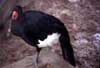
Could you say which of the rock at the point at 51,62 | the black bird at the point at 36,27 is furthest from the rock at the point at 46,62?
the black bird at the point at 36,27

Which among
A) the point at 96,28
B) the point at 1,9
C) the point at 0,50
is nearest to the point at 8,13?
the point at 1,9

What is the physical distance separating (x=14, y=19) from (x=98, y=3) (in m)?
2.42

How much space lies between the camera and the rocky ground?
4382 millimetres

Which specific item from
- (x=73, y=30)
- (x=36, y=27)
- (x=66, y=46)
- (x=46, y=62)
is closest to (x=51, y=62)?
(x=46, y=62)

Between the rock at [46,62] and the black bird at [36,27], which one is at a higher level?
the black bird at [36,27]

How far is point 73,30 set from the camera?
488cm

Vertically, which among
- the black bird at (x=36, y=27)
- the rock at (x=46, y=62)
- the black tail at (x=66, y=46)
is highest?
the black bird at (x=36, y=27)

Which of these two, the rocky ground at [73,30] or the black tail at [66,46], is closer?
the black tail at [66,46]

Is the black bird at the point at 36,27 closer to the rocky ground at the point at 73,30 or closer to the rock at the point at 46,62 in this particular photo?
the rock at the point at 46,62

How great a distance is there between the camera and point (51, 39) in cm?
342

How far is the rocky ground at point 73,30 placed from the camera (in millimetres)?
4382

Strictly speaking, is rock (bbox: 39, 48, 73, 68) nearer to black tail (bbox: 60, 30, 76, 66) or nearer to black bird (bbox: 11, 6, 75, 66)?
black tail (bbox: 60, 30, 76, 66)

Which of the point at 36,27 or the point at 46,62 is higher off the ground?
the point at 36,27

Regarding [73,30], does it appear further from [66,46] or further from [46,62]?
[46,62]
